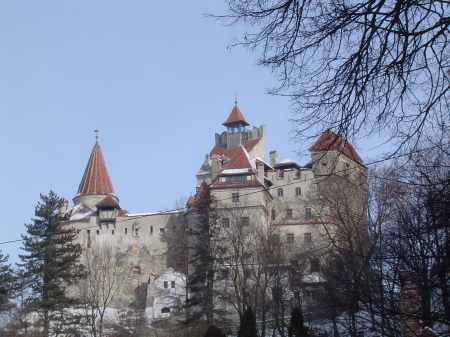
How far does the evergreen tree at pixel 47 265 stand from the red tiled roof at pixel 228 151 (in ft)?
74.9

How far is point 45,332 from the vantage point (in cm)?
4288

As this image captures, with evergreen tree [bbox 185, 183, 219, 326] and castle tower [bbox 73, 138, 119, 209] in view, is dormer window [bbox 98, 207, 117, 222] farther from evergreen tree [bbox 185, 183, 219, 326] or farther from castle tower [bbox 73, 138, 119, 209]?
evergreen tree [bbox 185, 183, 219, 326]

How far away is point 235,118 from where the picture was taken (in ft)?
244

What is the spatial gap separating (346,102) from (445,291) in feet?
6.94

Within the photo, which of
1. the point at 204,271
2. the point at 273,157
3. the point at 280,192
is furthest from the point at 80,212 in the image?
the point at 204,271

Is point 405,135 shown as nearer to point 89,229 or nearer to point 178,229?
point 178,229

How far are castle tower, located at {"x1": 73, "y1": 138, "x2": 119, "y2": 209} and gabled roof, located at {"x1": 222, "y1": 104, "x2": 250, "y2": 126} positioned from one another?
13266mm

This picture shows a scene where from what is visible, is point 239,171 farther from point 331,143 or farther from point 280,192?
point 331,143

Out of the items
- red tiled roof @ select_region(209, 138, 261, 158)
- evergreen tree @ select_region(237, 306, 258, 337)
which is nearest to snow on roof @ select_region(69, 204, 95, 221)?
red tiled roof @ select_region(209, 138, 261, 158)

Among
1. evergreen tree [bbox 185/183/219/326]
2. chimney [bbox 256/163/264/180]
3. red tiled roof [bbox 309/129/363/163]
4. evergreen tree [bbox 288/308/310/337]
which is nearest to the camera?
red tiled roof [bbox 309/129/363/163]

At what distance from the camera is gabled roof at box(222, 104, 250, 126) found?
243ft

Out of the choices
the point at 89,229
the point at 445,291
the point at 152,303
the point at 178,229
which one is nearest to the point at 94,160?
the point at 89,229

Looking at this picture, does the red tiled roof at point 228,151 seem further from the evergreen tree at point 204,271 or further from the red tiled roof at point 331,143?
the red tiled roof at point 331,143

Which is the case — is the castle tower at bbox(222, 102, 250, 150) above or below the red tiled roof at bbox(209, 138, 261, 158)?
above
